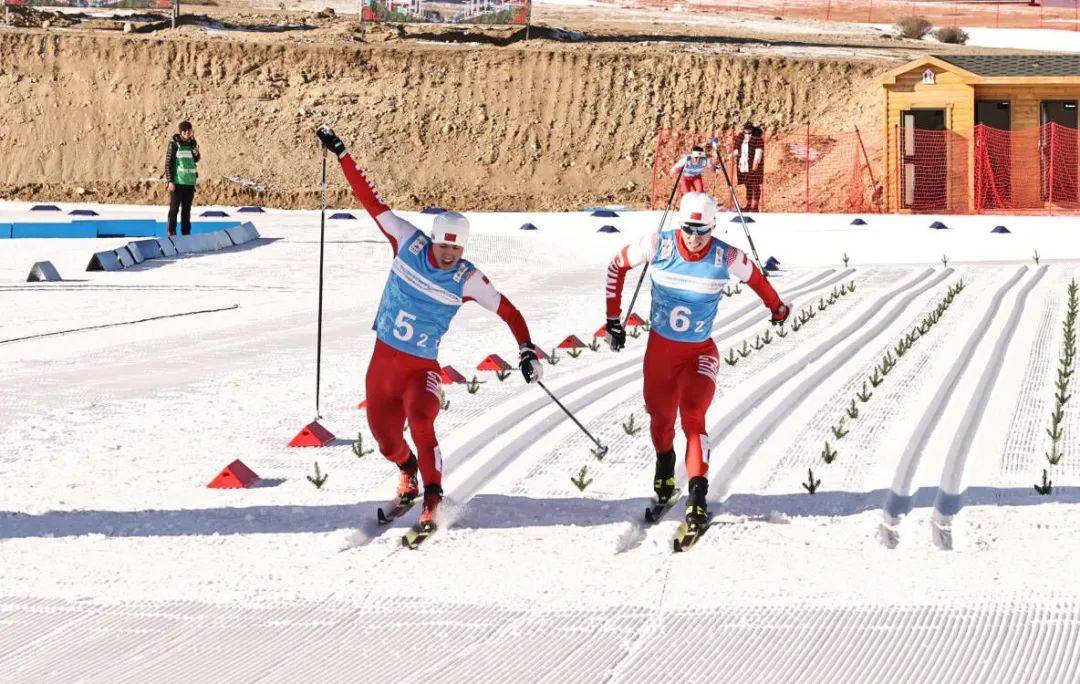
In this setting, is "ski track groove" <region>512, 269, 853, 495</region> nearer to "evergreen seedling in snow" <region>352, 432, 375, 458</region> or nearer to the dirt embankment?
"evergreen seedling in snow" <region>352, 432, 375, 458</region>

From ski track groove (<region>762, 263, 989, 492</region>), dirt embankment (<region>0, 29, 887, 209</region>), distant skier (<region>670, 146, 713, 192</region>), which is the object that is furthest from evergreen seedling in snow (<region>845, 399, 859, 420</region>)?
dirt embankment (<region>0, 29, 887, 209</region>)

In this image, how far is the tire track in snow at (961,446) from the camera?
25.6 feet

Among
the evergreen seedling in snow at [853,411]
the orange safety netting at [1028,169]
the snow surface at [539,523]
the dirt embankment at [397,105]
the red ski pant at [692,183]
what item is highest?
the dirt embankment at [397,105]

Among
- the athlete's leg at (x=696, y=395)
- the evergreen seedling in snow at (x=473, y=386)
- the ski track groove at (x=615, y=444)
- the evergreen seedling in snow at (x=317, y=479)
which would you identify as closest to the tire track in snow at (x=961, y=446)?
the athlete's leg at (x=696, y=395)

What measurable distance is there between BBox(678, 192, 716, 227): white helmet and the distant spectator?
28632 mm

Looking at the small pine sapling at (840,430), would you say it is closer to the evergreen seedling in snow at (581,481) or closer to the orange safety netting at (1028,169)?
the evergreen seedling in snow at (581,481)

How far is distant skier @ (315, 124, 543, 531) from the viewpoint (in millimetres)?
7711

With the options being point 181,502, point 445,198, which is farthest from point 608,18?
point 181,502

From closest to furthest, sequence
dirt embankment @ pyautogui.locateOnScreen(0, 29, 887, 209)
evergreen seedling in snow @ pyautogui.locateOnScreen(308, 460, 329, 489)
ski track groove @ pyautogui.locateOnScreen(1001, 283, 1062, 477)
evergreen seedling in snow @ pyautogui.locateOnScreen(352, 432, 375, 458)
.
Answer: evergreen seedling in snow @ pyautogui.locateOnScreen(308, 460, 329, 489) < ski track groove @ pyautogui.locateOnScreen(1001, 283, 1062, 477) < evergreen seedling in snow @ pyautogui.locateOnScreen(352, 432, 375, 458) < dirt embankment @ pyautogui.locateOnScreen(0, 29, 887, 209)

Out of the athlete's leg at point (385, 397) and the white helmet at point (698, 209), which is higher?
the white helmet at point (698, 209)

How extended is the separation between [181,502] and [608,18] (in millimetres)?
54205

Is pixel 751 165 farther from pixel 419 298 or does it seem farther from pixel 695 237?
pixel 419 298

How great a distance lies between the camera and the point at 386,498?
8.55 m

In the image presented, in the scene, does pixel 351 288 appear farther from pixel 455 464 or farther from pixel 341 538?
pixel 341 538
